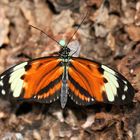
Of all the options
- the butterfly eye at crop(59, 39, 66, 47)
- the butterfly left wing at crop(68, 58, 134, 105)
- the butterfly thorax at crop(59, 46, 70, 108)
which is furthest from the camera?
the butterfly eye at crop(59, 39, 66, 47)

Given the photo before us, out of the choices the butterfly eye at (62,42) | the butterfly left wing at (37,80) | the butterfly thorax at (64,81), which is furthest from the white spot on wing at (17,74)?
the butterfly eye at (62,42)

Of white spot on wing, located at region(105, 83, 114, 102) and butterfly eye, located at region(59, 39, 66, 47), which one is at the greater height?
butterfly eye, located at region(59, 39, 66, 47)

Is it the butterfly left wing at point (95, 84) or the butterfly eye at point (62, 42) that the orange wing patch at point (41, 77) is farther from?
the butterfly eye at point (62, 42)

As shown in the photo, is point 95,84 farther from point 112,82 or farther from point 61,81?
point 61,81

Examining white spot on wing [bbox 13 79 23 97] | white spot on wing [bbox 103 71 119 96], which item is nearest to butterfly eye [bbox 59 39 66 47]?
white spot on wing [bbox 13 79 23 97]

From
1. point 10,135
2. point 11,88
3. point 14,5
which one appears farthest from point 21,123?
point 14,5

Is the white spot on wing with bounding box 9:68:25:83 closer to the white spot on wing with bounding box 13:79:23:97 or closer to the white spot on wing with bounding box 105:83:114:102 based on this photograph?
the white spot on wing with bounding box 13:79:23:97

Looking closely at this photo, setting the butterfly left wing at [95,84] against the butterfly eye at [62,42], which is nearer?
the butterfly left wing at [95,84]

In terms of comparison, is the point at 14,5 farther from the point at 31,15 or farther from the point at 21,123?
the point at 21,123
